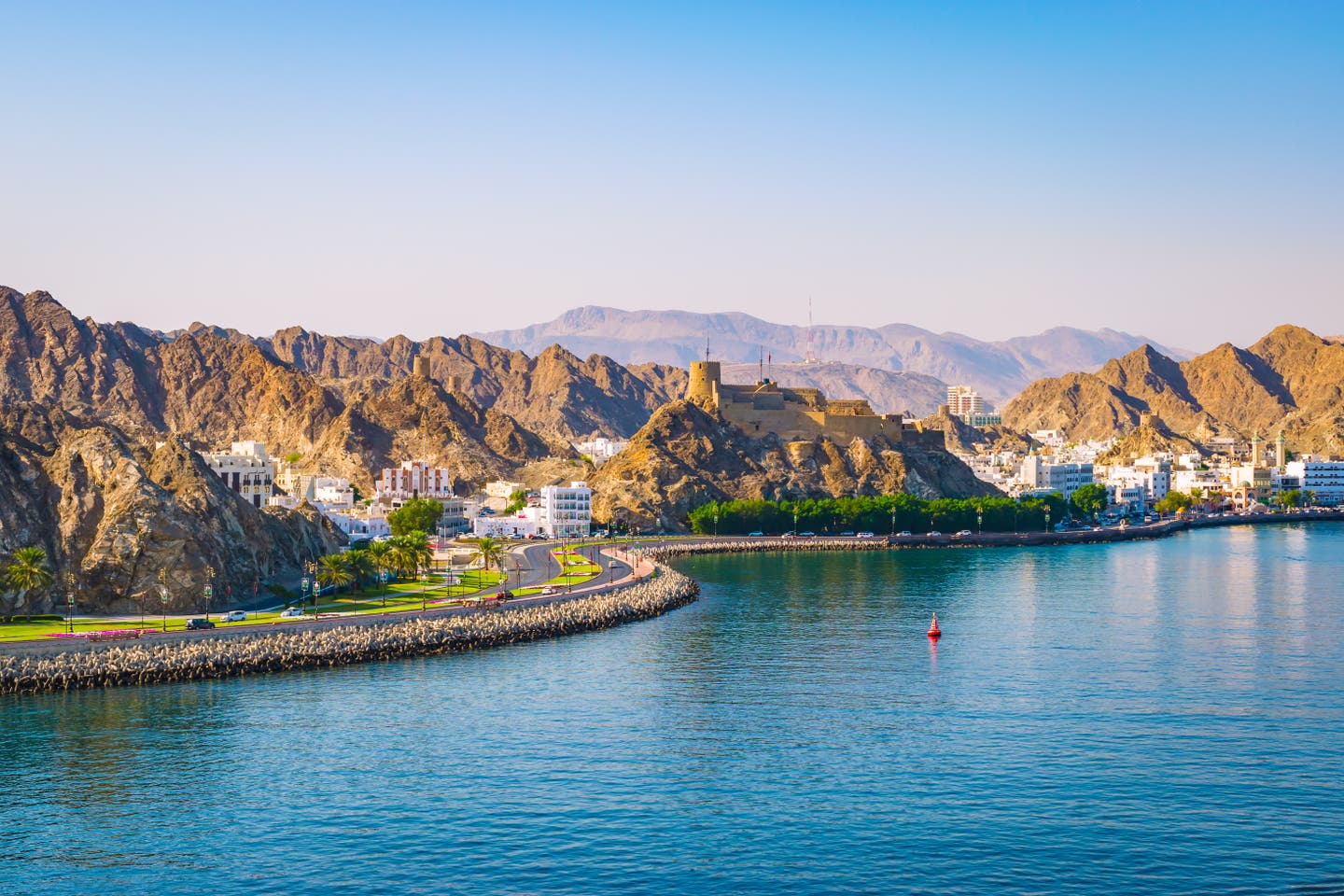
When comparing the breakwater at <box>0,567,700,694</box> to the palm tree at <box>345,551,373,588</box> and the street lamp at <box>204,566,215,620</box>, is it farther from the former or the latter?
the palm tree at <box>345,551,373,588</box>

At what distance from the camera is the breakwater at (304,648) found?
271ft

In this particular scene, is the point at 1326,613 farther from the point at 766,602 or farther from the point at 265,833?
the point at 265,833

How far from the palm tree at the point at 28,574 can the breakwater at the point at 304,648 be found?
13.8 meters

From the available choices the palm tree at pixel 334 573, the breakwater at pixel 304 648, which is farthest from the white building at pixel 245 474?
the breakwater at pixel 304 648

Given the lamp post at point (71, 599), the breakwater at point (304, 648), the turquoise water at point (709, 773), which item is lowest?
the turquoise water at point (709, 773)

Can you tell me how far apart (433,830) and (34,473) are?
6914 cm

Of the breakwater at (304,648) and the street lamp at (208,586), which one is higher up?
the street lamp at (208,586)

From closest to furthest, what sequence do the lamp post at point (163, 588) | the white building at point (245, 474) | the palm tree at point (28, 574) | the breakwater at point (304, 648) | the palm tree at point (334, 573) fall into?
the breakwater at point (304, 648) → the palm tree at point (28, 574) → the lamp post at point (163, 588) → the palm tree at point (334, 573) → the white building at point (245, 474)

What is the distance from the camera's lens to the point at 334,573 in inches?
4678

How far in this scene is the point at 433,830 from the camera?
56625 millimetres

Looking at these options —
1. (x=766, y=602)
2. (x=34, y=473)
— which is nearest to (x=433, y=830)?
(x=34, y=473)

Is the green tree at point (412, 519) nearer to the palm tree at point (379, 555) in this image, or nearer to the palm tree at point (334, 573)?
the palm tree at point (379, 555)

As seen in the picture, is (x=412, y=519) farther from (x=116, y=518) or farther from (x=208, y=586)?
(x=208, y=586)

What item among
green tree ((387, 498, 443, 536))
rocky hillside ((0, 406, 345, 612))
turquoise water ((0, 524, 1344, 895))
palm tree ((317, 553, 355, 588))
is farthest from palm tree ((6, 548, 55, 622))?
green tree ((387, 498, 443, 536))
